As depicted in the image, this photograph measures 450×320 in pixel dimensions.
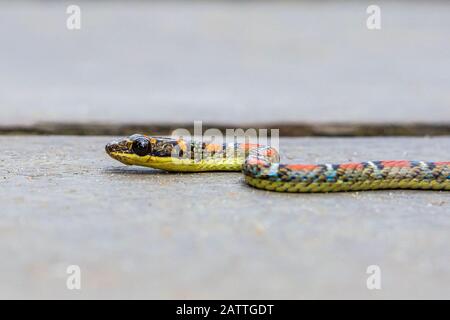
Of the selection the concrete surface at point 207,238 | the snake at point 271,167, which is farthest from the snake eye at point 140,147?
the concrete surface at point 207,238

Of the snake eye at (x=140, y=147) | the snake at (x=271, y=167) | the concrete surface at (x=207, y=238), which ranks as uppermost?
the snake eye at (x=140, y=147)

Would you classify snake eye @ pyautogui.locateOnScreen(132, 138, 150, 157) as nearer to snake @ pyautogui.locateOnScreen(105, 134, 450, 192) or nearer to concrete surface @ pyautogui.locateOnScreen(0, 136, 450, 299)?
snake @ pyautogui.locateOnScreen(105, 134, 450, 192)

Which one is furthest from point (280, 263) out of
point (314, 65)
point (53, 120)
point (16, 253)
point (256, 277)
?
point (314, 65)

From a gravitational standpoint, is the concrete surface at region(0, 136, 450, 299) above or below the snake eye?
below

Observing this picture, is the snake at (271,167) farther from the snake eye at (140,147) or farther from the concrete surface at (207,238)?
the concrete surface at (207,238)

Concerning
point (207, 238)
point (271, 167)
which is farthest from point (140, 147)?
point (207, 238)

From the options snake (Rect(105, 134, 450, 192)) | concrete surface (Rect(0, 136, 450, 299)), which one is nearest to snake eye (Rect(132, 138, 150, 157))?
snake (Rect(105, 134, 450, 192))

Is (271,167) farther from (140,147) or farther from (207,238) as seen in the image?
(207,238)
